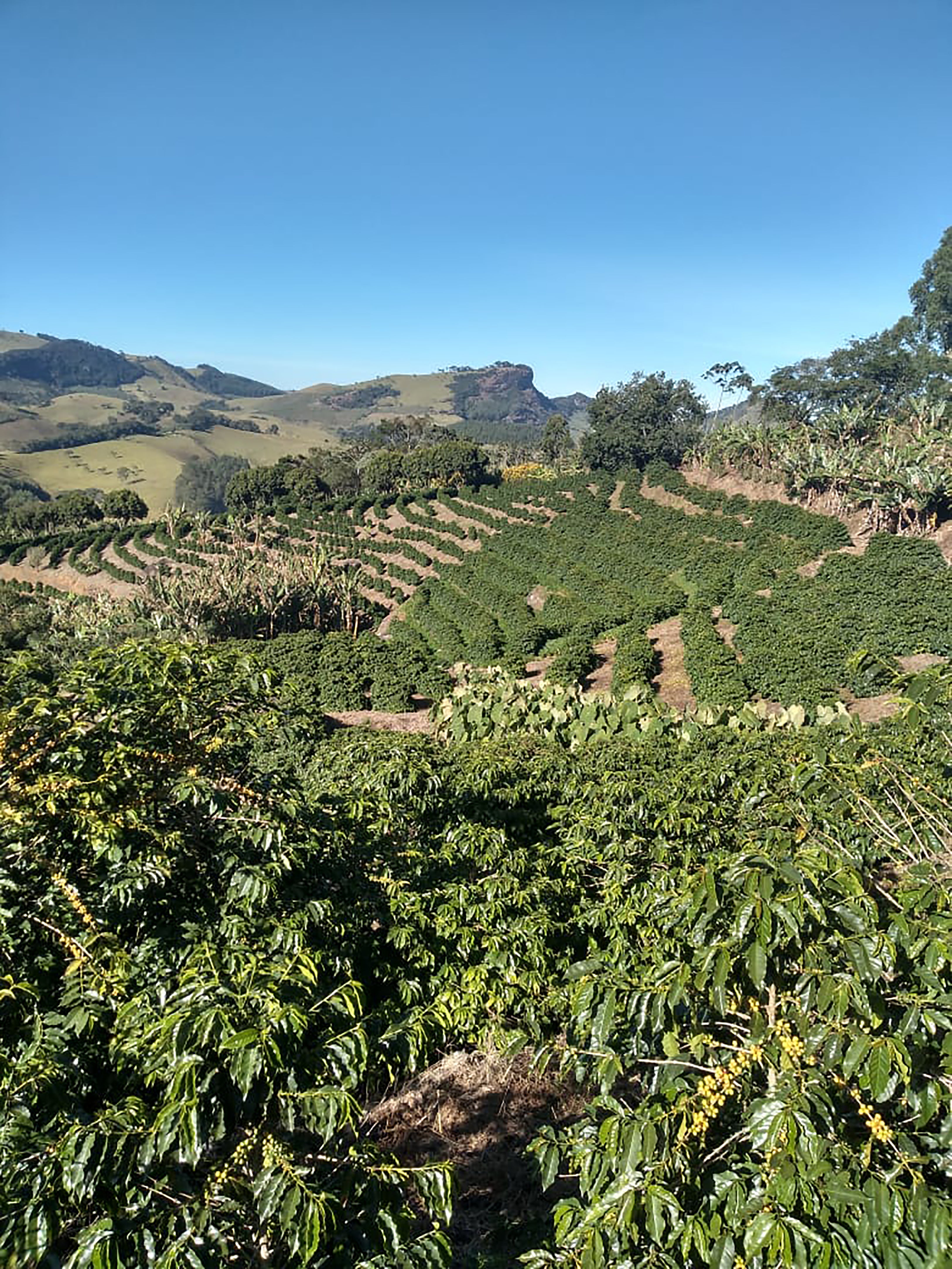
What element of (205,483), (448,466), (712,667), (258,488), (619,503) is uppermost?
(448,466)

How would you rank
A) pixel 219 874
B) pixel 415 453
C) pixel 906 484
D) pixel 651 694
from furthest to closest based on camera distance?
pixel 415 453, pixel 906 484, pixel 651 694, pixel 219 874

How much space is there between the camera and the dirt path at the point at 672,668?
72.7 feet

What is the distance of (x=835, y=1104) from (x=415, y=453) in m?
65.7

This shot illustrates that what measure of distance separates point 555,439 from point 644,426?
48.4ft

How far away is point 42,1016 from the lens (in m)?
3.44

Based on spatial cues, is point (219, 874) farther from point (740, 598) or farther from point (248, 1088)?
point (740, 598)

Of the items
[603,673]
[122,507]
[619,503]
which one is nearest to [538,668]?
[603,673]

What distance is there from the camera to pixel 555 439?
74.6 meters

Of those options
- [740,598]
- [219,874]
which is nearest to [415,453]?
[740,598]

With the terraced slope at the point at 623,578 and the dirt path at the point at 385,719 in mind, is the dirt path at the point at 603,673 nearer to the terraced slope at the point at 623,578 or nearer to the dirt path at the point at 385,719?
the terraced slope at the point at 623,578

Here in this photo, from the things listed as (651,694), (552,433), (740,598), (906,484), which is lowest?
(651,694)

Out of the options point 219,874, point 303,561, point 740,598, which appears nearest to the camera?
point 219,874

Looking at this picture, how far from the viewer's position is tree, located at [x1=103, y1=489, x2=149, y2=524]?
62.3 meters

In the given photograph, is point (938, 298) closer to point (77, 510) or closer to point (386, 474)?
point (386, 474)
